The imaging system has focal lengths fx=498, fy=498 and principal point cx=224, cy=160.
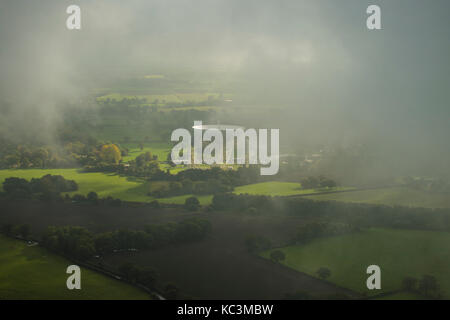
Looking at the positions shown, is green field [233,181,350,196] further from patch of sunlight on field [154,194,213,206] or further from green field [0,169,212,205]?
green field [0,169,212,205]

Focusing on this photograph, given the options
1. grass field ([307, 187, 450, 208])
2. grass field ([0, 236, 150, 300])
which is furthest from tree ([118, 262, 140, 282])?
grass field ([307, 187, 450, 208])

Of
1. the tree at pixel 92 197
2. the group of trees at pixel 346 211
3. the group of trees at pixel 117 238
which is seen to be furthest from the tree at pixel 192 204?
the tree at pixel 92 197

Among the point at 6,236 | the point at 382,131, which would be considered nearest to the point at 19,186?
the point at 6,236

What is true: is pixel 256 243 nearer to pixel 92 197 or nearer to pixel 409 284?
pixel 409 284

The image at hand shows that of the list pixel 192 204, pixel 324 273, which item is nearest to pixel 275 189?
pixel 192 204

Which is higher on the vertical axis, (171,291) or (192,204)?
(192,204)

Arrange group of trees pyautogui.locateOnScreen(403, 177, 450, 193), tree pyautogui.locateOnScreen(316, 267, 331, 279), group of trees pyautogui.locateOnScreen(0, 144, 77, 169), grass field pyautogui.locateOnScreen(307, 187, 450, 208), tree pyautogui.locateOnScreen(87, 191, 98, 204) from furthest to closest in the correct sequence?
group of trees pyautogui.locateOnScreen(0, 144, 77, 169), group of trees pyautogui.locateOnScreen(403, 177, 450, 193), tree pyautogui.locateOnScreen(87, 191, 98, 204), grass field pyautogui.locateOnScreen(307, 187, 450, 208), tree pyautogui.locateOnScreen(316, 267, 331, 279)
